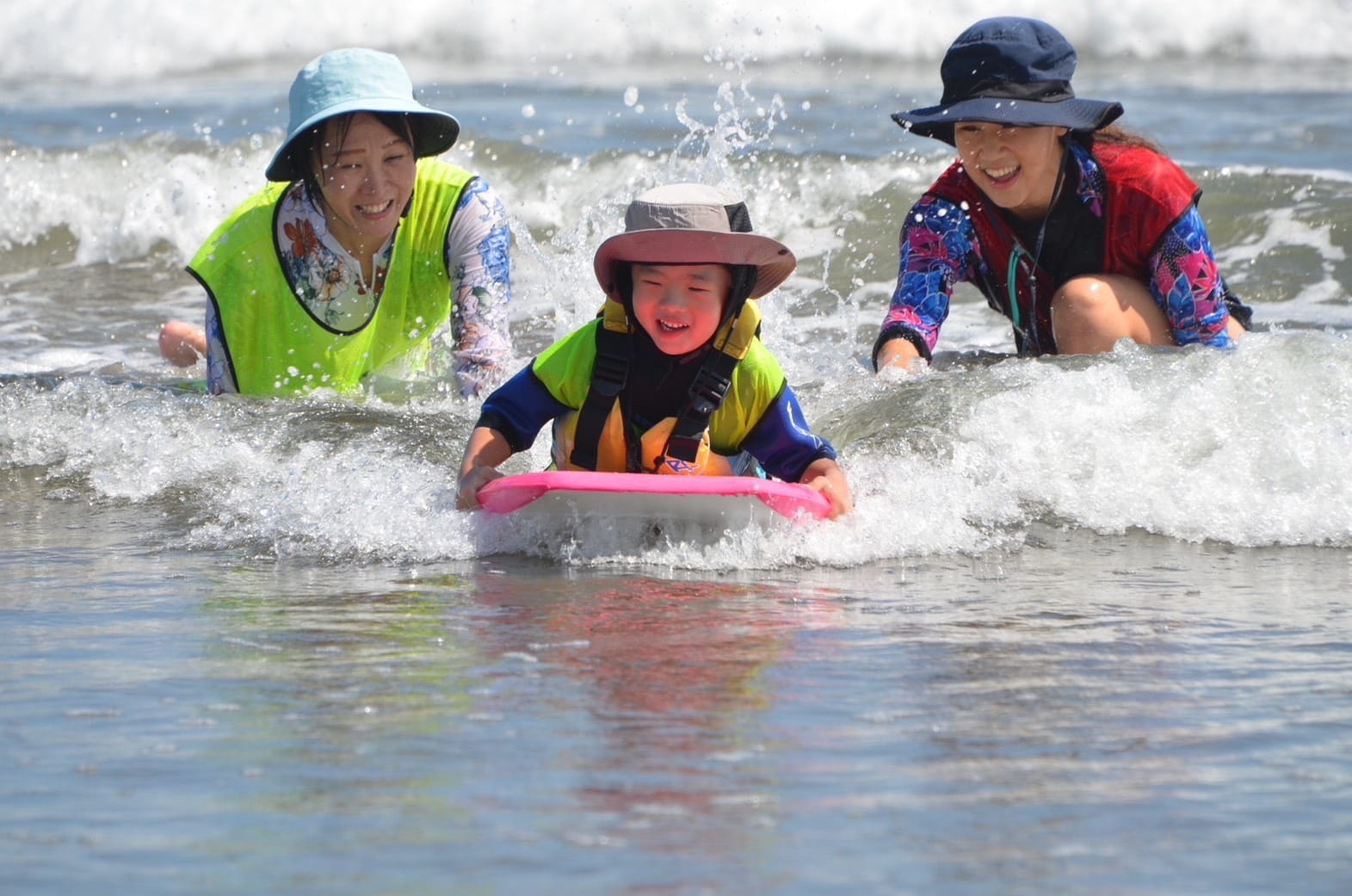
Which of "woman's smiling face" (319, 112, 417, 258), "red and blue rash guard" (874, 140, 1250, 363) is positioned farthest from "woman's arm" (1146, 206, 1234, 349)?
"woman's smiling face" (319, 112, 417, 258)

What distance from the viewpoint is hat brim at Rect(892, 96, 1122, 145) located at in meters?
5.51

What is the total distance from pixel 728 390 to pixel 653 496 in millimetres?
460

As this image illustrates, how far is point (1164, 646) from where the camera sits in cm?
368

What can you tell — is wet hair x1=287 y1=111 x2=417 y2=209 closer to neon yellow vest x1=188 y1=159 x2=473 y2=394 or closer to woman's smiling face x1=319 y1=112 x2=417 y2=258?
woman's smiling face x1=319 y1=112 x2=417 y2=258

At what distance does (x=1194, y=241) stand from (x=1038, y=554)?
1.50 m

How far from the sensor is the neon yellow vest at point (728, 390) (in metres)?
4.70

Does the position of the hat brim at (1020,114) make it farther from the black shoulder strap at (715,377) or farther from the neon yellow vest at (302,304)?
the neon yellow vest at (302,304)

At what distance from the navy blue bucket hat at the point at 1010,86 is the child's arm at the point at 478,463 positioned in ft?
5.72

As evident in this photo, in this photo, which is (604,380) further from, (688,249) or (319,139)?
(319,139)

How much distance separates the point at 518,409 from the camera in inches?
186

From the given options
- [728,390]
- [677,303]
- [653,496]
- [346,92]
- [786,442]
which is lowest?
[653,496]

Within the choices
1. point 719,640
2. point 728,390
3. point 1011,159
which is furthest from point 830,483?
point 1011,159

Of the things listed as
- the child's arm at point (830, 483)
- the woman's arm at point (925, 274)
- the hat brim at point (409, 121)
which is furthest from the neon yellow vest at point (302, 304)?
the child's arm at point (830, 483)

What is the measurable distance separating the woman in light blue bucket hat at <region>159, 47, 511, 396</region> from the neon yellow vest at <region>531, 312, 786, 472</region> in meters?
1.32
